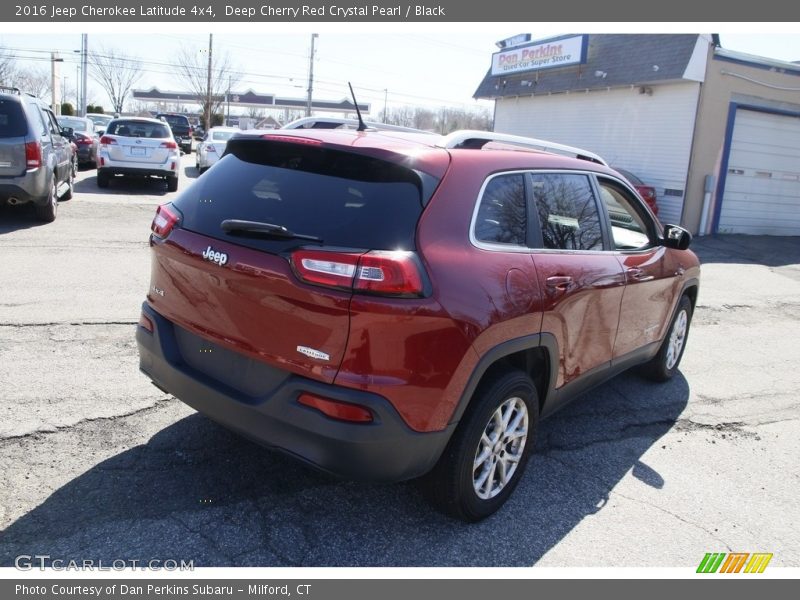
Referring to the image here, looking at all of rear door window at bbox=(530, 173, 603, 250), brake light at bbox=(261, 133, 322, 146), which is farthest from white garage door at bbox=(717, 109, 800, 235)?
brake light at bbox=(261, 133, 322, 146)

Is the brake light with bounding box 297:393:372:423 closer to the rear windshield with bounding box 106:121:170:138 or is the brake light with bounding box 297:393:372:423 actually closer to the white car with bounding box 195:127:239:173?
the rear windshield with bounding box 106:121:170:138

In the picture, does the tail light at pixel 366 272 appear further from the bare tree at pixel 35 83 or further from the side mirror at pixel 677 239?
the bare tree at pixel 35 83

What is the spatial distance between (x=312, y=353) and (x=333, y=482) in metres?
1.13

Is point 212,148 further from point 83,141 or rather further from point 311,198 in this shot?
point 311,198

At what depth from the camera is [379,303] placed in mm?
2654

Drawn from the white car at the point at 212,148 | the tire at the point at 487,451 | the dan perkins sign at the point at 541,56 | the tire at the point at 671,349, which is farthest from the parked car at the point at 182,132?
the tire at the point at 487,451

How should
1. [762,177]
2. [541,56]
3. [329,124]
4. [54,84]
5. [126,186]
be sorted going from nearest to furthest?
[329,124] < [126,186] < [762,177] < [541,56] < [54,84]

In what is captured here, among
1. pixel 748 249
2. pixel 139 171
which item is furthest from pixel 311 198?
pixel 748 249

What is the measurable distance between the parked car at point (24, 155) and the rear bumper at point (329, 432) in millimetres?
8022

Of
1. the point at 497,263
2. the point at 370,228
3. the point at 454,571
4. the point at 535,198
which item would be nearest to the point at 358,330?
the point at 370,228

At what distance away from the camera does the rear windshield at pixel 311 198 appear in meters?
2.78

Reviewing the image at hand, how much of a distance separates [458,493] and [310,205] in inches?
58.3

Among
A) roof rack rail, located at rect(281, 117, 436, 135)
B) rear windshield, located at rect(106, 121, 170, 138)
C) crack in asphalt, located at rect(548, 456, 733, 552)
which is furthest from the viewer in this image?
rear windshield, located at rect(106, 121, 170, 138)

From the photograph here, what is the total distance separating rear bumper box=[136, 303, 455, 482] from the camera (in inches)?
105
